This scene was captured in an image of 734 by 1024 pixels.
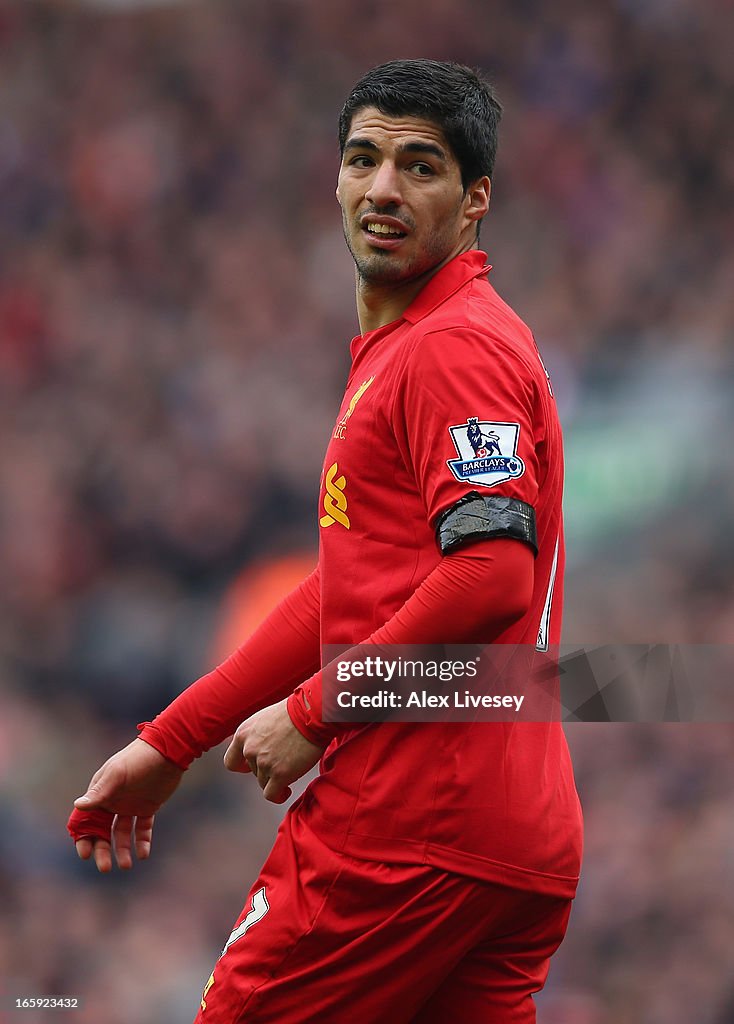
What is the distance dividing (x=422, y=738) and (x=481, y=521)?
35cm

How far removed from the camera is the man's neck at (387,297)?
2244 millimetres

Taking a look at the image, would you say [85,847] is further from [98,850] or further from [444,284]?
[444,284]

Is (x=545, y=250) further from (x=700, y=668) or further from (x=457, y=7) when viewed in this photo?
(x=700, y=668)

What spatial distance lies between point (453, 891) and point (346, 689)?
1.07 feet

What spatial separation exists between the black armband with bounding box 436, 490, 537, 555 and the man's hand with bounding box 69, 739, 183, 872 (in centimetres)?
73

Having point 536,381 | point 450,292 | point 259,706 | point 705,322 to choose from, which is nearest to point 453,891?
point 259,706

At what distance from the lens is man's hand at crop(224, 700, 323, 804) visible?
200cm

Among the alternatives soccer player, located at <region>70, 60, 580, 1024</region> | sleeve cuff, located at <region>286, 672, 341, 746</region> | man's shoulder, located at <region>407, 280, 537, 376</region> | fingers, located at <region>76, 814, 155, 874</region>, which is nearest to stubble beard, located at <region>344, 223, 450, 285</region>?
soccer player, located at <region>70, 60, 580, 1024</region>

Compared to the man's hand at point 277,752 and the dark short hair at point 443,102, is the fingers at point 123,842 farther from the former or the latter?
the dark short hair at point 443,102

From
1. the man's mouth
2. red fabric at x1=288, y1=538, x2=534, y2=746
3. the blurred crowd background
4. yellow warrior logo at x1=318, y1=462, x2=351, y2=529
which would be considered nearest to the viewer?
red fabric at x1=288, y1=538, x2=534, y2=746

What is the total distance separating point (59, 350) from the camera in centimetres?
651

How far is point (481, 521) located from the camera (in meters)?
1.86

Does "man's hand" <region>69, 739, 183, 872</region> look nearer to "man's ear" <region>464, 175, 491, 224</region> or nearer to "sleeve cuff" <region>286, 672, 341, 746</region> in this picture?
"sleeve cuff" <region>286, 672, 341, 746</region>

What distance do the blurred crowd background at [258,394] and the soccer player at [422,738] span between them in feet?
8.94
